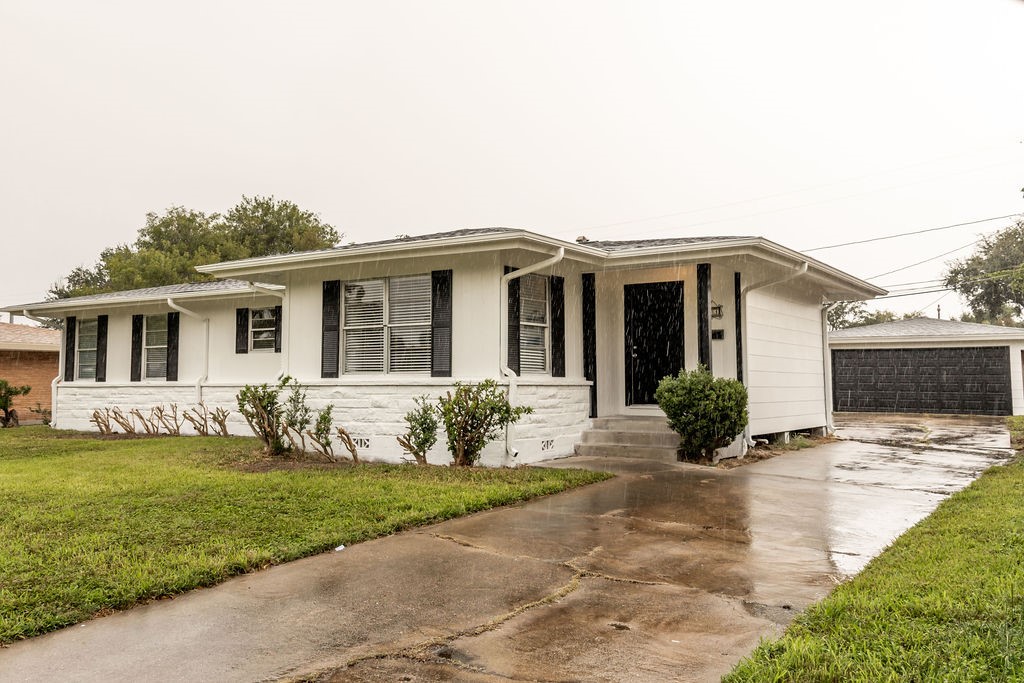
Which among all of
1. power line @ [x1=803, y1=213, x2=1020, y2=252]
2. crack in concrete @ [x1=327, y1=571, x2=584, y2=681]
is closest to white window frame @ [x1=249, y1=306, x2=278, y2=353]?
crack in concrete @ [x1=327, y1=571, x2=584, y2=681]

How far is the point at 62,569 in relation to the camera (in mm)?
3955

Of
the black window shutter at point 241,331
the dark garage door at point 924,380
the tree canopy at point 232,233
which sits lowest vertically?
the dark garage door at point 924,380

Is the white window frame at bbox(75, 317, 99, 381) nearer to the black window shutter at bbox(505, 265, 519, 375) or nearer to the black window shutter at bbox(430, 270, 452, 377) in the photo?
the black window shutter at bbox(430, 270, 452, 377)

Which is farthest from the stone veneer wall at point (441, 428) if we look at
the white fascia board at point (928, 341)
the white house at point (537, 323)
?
the white fascia board at point (928, 341)

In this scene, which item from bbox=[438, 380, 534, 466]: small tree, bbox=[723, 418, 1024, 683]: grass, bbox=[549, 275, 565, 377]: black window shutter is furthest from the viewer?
bbox=[549, 275, 565, 377]: black window shutter

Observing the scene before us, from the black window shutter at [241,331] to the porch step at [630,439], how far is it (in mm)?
6998

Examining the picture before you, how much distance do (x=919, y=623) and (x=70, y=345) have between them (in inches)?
653

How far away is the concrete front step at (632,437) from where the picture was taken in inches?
357

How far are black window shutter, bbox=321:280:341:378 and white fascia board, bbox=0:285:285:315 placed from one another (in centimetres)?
177

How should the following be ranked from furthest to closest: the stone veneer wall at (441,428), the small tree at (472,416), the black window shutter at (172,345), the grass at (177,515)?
the black window shutter at (172,345)
the stone veneer wall at (441,428)
the small tree at (472,416)
the grass at (177,515)

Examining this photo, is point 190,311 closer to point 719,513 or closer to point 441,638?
point 719,513

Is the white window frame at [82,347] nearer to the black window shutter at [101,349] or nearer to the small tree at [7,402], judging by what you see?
the black window shutter at [101,349]

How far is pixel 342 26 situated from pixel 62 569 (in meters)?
10.7

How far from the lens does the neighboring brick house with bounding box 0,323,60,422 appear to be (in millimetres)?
19719
